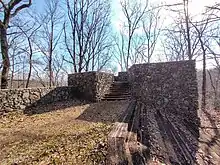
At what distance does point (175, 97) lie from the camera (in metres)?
8.46

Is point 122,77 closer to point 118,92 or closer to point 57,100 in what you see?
point 118,92

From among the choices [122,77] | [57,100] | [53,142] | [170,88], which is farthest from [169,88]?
[122,77]

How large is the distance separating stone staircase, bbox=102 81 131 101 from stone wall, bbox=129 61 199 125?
978mm

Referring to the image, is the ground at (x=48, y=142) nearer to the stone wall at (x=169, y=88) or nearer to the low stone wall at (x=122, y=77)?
the stone wall at (x=169, y=88)

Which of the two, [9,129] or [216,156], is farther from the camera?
[9,129]

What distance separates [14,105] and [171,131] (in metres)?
5.44

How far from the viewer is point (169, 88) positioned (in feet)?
28.3

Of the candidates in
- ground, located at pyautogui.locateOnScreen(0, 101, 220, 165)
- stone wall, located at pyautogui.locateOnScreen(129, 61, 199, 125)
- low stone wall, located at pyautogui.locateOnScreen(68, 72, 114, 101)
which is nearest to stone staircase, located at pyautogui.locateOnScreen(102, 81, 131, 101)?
low stone wall, located at pyautogui.locateOnScreen(68, 72, 114, 101)

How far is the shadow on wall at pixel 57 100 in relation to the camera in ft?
24.5

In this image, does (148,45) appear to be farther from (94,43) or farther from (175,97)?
(175,97)

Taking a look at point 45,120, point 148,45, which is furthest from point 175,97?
point 148,45

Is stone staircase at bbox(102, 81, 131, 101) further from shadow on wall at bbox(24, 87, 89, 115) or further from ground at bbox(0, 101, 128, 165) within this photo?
ground at bbox(0, 101, 128, 165)

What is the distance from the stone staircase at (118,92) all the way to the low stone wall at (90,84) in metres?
0.36

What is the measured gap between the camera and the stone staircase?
10.1 m
